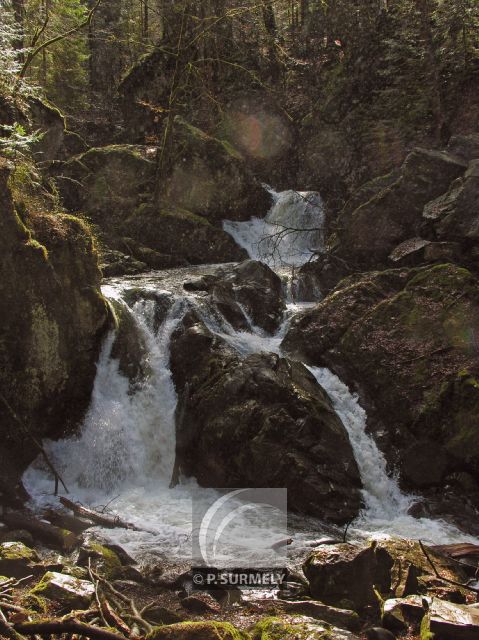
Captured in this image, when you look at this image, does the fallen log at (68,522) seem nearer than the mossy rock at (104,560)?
No

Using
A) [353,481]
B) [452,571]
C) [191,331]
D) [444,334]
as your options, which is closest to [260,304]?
[191,331]

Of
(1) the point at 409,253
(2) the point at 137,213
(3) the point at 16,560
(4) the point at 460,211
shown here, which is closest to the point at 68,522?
(3) the point at 16,560

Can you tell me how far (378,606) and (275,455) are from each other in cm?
391

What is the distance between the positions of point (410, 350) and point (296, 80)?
721 inches

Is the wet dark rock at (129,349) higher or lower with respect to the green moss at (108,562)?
higher

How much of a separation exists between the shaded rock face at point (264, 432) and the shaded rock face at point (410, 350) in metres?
1.15

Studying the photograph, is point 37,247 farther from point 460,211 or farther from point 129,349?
point 460,211

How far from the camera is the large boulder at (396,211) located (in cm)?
1473

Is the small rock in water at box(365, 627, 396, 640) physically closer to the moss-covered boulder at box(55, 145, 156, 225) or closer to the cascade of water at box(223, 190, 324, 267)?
the cascade of water at box(223, 190, 324, 267)

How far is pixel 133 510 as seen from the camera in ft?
29.5

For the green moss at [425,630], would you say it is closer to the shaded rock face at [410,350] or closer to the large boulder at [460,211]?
the shaded rock face at [410,350]

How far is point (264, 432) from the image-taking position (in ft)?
32.1

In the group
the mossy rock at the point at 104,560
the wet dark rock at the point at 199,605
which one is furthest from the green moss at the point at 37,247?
the wet dark rock at the point at 199,605

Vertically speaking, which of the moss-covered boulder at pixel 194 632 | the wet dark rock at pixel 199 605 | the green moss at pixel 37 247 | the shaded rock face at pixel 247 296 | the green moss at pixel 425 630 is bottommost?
the wet dark rock at pixel 199 605
